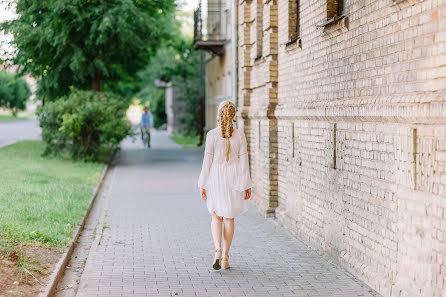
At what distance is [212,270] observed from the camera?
23.8 ft

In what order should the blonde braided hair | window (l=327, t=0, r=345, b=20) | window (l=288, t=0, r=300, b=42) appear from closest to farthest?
the blonde braided hair < window (l=327, t=0, r=345, b=20) < window (l=288, t=0, r=300, b=42)

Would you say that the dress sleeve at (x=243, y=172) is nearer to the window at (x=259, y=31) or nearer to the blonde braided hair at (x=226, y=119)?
the blonde braided hair at (x=226, y=119)

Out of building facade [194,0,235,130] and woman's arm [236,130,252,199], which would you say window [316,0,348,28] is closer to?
woman's arm [236,130,252,199]

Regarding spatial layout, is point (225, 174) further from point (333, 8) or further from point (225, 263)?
point (333, 8)

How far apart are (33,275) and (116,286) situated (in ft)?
2.60

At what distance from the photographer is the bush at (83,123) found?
20125 millimetres

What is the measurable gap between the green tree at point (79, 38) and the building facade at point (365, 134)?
12.1 m

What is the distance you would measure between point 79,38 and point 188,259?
17.4m

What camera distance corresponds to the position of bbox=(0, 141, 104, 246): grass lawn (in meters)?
8.50

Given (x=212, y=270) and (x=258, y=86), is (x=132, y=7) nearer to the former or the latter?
(x=258, y=86)

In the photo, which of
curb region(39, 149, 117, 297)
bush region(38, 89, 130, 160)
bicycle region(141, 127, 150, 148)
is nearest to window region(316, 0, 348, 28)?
curb region(39, 149, 117, 297)

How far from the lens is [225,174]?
7.27m

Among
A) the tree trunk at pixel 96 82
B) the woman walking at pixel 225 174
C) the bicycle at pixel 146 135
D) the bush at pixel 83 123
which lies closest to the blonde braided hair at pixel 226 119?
the woman walking at pixel 225 174

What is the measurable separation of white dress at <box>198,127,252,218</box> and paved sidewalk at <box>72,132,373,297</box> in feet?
2.39
